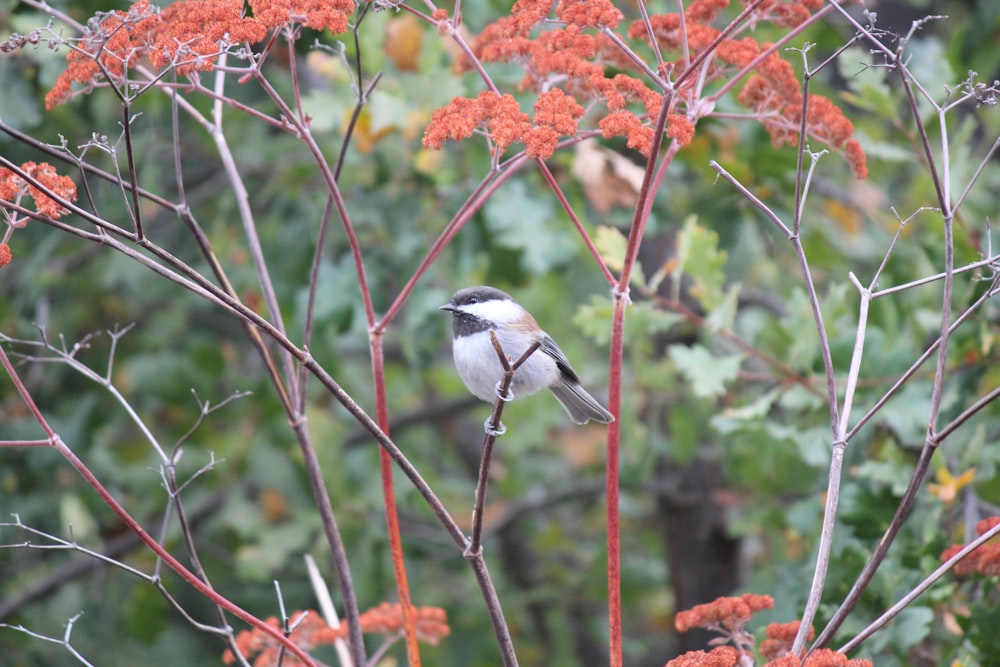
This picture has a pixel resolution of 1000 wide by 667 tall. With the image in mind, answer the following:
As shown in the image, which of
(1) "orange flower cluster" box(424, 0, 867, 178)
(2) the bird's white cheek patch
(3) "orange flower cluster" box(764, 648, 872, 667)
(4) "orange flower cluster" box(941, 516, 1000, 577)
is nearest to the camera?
(3) "orange flower cluster" box(764, 648, 872, 667)

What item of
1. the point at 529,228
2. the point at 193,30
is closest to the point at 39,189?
the point at 193,30

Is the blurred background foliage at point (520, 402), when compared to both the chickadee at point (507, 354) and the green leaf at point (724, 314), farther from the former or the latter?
the chickadee at point (507, 354)

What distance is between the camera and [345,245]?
4.28 m

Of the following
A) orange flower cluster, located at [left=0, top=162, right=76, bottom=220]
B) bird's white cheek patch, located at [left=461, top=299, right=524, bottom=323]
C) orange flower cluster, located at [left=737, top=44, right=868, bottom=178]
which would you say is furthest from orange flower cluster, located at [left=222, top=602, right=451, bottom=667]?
orange flower cluster, located at [left=737, top=44, right=868, bottom=178]

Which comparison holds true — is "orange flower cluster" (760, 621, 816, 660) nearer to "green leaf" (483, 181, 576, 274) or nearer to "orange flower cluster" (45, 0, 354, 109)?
"orange flower cluster" (45, 0, 354, 109)

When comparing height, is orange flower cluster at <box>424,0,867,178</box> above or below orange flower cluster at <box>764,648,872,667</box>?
above

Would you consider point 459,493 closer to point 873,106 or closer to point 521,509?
point 521,509

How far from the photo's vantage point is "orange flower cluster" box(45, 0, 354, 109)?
73.6 inches

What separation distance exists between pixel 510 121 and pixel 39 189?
84 centimetres

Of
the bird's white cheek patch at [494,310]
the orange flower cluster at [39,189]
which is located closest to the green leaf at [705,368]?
the bird's white cheek patch at [494,310]

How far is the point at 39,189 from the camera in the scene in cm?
176

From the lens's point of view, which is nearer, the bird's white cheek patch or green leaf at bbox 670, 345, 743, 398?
the bird's white cheek patch

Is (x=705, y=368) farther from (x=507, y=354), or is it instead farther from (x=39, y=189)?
(x=39, y=189)

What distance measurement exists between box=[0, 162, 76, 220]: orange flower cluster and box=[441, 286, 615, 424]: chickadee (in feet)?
3.90
